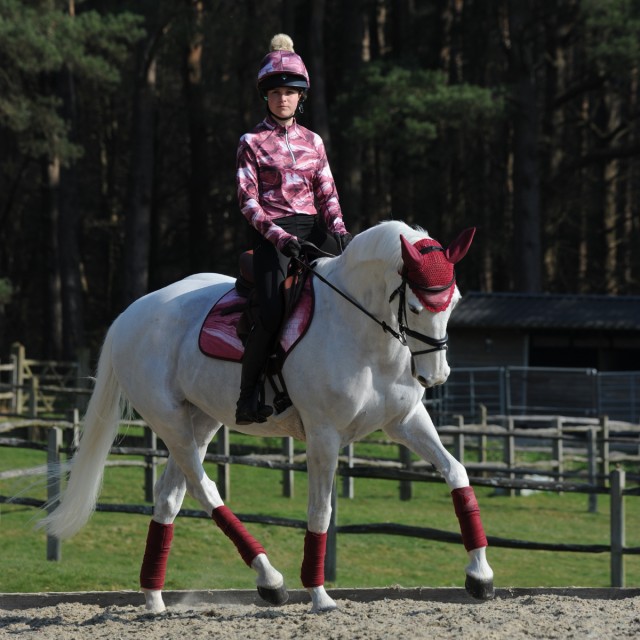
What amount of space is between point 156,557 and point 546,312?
22.3 metres

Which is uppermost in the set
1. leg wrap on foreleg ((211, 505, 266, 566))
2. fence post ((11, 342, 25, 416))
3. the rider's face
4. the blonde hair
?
the blonde hair

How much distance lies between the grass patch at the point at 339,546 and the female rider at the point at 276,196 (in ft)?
9.00

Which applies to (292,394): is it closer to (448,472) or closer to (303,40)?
(448,472)

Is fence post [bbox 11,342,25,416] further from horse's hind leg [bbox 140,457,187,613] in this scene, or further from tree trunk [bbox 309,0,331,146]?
horse's hind leg [bbox 140,457,187,613]

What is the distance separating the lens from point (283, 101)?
6492mm

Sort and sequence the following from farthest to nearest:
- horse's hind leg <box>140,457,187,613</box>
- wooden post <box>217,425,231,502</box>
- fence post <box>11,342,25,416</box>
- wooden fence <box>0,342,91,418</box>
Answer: fence post <box>11,342,25,416</box> < wooden fence <box>0,342,91,418</box> < wooden post <box>217,425,231,502</box> < horse's hind leg <box>140,457,187,613</box>

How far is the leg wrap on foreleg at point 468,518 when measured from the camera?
6.04 metres

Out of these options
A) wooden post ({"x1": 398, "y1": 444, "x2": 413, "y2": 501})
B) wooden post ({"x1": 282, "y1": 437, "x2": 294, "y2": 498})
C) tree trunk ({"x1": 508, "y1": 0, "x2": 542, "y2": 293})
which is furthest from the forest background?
wooden post ({"x1": 282, "y1": 437, "x2": 294, "y2": 498})

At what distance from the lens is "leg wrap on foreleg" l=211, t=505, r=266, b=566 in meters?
6.46

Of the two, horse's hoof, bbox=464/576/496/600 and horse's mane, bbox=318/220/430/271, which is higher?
horse's mane, bbox=318/220/430/271

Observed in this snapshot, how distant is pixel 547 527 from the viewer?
14953 millimetres

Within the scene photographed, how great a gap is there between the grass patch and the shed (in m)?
10.6

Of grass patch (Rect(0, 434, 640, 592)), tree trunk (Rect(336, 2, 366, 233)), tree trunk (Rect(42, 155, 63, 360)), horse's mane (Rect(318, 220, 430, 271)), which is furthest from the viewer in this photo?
tree trunk (Rect(42, 155, 63, 360))

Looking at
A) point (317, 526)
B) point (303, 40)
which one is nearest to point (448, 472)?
point (317, 526)
